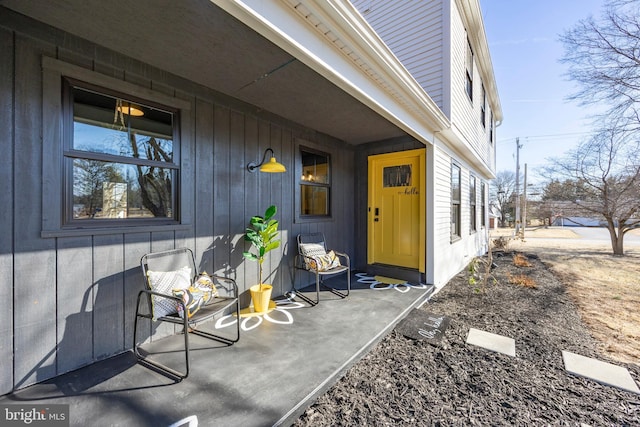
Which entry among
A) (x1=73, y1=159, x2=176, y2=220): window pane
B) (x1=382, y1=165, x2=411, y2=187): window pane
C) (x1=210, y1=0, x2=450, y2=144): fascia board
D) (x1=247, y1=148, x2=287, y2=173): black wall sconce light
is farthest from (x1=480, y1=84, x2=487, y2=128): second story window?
(x1=73, y1=159, x2=176, y2=220): window pane

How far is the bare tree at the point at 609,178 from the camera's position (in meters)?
7.34

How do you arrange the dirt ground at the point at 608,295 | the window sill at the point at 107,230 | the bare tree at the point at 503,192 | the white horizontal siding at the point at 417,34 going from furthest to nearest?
the bare tree at the point at 503,192 → the white horizontal siding at the point at 417,34 → the dirt ground at the point at 608,295 → the window sill at the point at 107,230

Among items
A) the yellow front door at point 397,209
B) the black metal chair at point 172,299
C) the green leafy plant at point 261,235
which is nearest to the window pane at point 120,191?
the black metal chair at point 172,299

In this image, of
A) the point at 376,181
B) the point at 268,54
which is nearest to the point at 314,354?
the point at 268,54

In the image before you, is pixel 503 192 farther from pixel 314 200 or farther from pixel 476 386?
pixel 476 386

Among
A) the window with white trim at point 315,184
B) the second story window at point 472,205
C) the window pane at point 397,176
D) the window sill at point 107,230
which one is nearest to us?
the window sill at point 107,230

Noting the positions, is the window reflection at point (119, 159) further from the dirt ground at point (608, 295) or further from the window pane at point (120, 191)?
the dirt ground at point (608, 295)

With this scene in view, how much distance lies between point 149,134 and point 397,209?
3.71m

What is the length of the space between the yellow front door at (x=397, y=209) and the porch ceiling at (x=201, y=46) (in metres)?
1.65

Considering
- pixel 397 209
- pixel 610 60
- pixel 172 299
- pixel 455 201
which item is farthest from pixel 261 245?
pixel 610 60

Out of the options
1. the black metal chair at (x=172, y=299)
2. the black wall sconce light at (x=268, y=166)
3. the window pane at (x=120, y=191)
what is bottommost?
the black metal chair at (x=172, y=299)

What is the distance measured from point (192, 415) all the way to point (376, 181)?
4171mm

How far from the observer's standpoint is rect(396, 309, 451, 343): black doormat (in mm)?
2578

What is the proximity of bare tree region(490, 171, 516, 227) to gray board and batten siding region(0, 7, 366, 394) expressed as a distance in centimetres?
2747
